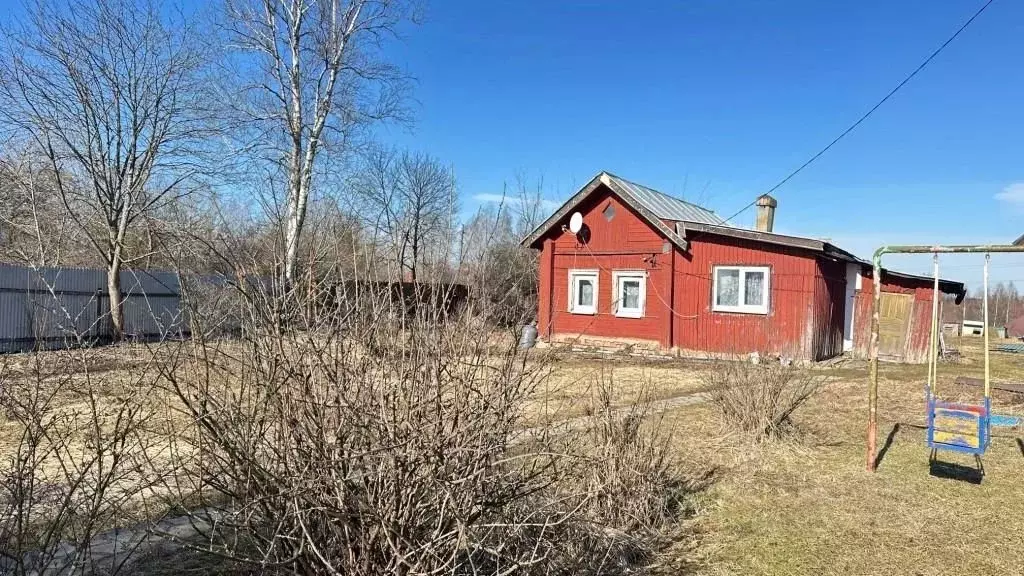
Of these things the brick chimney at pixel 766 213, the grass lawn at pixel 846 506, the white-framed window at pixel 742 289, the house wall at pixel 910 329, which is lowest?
the grass lawn at pixel 846 506

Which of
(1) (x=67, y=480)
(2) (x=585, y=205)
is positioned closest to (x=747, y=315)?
(2) (x=585, y=205)

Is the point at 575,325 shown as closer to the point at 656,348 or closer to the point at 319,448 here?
the point at 656,348

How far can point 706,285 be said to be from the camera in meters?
A: 14.6

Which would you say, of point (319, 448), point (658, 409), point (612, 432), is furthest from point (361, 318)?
point (658, 409)

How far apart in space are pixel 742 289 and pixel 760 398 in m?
8.28

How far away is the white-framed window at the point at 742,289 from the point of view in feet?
45.2

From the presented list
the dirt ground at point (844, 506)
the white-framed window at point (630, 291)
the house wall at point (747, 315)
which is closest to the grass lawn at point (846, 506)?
the dirt ground at point (844, 506)

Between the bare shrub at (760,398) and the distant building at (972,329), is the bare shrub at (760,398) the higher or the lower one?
the lower one

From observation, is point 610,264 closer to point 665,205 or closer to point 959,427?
point 665,205

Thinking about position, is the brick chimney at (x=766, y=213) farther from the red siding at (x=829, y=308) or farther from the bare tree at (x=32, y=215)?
the bare tree at (x=32, y=215)

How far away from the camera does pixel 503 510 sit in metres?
2.75

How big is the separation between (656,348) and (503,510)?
43.0 feet

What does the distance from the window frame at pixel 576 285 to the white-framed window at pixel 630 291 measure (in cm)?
54

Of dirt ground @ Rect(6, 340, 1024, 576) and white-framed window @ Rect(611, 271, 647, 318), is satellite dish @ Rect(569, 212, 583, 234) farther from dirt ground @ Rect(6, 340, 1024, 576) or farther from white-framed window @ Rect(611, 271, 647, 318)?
dirt ground @ Rect(6, 340, 1024, 576)
